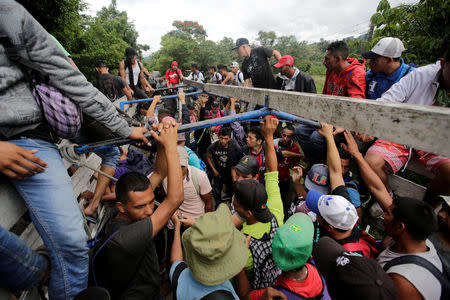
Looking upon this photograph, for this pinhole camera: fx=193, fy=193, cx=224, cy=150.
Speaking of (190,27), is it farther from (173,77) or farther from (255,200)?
(255,200)

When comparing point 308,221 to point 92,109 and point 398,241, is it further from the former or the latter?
point 92,109

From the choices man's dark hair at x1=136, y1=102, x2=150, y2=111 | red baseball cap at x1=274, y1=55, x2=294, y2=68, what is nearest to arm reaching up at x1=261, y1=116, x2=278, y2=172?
red baseball cap at x1=274, y1=55, x2=294, y2=68

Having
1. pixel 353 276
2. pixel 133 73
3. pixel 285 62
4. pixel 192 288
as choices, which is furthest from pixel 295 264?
pixel 133 73

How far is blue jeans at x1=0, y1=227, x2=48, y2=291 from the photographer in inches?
39.1

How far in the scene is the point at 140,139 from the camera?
1496mm

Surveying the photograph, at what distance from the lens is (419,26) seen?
3.53 metres

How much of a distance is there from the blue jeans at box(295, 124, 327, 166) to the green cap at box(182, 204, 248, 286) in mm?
1789

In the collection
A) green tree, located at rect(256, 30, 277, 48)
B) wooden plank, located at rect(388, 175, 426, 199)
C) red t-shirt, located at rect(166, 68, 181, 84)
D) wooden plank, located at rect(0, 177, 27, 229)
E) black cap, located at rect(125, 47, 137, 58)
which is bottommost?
wooden plank, located at rect(388, 175, 426, 199)

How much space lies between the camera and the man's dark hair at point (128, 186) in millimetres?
1533

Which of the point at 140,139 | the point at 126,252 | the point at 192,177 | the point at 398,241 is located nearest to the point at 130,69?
the point at 192,177

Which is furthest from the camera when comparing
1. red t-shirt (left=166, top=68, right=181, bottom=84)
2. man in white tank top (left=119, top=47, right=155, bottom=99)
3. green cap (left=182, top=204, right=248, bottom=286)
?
red t-shirt (left=166, top=68, right=181, bottom=84)

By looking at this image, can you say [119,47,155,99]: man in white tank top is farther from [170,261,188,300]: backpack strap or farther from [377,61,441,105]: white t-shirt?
[377,61,441,105]: white t-shirt

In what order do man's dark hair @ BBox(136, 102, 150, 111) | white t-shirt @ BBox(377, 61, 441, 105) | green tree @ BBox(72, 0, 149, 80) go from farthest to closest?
green tree @ BBox(72, 0, 149, 80), man's dark hair @ BBox(136, 102, 150, 111), white t-shirt @ BBox(377, 61, 441, 105)

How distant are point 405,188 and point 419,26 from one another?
135 inches
